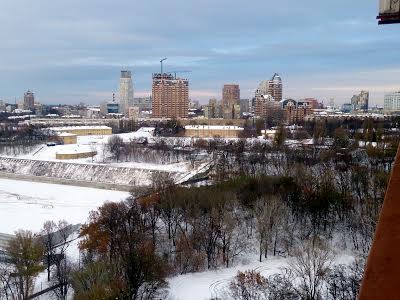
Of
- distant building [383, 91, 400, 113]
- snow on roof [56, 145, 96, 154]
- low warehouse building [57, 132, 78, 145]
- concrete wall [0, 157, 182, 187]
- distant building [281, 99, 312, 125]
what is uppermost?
distant building [383, 91, 400, 113]

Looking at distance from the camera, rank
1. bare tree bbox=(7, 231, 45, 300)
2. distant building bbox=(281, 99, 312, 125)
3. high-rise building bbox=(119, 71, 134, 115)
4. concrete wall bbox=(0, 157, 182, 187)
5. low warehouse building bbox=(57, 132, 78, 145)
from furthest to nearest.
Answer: high-rise building bbox=(119, 71, 134, 115), distant building bbox=(281, 99, 312, 125), low warehouse building bbox=(57, 132, 78, 145), concrete wall bbox=(0, 157, 182, 187), bare tree bbox=(7, 231, 45, 300)

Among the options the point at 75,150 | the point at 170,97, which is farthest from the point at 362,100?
the point at 75,150

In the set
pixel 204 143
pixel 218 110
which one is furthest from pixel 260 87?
pixel 204 143

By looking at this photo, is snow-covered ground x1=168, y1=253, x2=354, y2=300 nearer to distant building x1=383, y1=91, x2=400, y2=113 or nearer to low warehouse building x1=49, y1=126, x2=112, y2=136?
low warehouse building x1=49, y1=126, x2=112, y2=136

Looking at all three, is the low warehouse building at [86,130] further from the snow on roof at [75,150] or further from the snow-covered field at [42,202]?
the snow-covered field at [42,202]

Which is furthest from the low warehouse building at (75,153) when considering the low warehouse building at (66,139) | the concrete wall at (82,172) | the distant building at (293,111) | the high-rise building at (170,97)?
the high-rise building at (170,97)

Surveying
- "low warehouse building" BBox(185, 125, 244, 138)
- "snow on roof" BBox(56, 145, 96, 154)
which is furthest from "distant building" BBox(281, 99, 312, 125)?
"snow on roof" BBox(56, 145, 96, 154)

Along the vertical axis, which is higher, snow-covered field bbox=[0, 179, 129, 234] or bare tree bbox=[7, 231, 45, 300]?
bare tree bbox=[7, 231, 45, 300]
